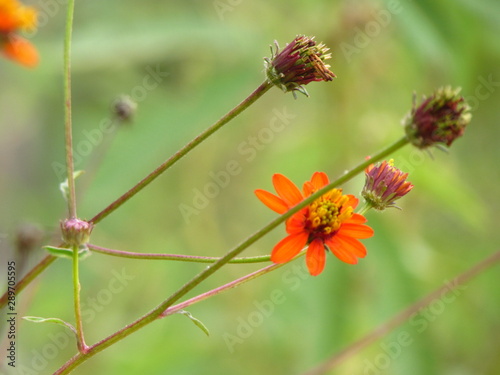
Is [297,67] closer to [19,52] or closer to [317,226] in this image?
[317,226]

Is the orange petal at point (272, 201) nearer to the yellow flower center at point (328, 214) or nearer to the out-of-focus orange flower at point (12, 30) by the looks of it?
the yellow flower center at point (328, 214)

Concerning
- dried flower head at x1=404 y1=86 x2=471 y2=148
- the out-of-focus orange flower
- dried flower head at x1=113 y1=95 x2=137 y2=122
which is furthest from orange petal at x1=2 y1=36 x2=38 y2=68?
dried flower head at x1=404 y1=86 x2=471 y2=148

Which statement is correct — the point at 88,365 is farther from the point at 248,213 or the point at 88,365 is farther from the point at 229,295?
the point at 248,213

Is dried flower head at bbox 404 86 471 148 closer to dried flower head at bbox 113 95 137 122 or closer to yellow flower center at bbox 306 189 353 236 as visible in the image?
yellow flower center at bbox 306 189 353 236

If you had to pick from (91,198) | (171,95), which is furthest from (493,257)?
(171,95)

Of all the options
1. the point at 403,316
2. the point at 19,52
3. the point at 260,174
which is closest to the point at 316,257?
the point at 19,52
